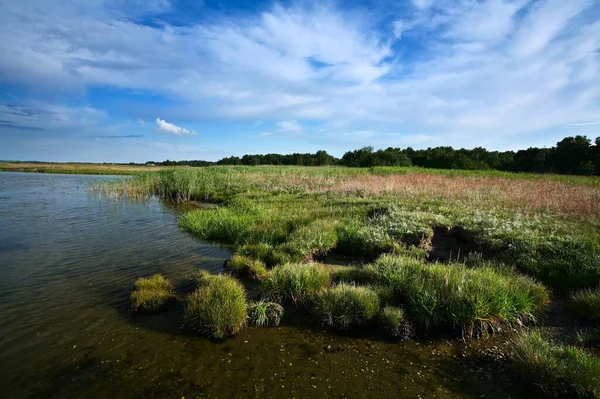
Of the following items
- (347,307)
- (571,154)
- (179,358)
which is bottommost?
(179,358)

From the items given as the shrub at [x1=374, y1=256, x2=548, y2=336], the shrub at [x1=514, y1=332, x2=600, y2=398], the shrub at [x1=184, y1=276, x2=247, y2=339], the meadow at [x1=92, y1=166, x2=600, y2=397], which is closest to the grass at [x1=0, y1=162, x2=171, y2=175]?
the meadow at [x1=92, y1=166, x2=600, y2=397]

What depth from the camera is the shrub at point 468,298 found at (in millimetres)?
6016

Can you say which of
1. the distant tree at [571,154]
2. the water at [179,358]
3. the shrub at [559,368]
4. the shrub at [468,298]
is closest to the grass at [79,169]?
the water at [179,358]

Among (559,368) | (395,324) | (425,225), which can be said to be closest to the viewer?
(559,368)

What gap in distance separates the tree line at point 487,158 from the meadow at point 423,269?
41411 mm

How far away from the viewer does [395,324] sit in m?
5.92

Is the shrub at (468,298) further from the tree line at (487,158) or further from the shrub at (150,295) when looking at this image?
the tree line at (487,158)

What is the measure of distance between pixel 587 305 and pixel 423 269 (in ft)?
10.7

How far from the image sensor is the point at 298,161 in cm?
10869

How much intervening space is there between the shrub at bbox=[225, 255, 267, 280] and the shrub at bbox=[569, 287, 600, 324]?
722 centimetres

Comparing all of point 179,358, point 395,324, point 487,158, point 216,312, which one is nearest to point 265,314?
point 216,312

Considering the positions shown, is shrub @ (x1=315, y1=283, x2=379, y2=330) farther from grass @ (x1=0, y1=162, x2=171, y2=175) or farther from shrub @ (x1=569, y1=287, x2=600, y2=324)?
grass @ (x1=0, y1=162, x2=171, y2=175)

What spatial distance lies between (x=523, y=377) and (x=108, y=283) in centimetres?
929

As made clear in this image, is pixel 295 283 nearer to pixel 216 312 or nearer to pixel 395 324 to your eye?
pixel 216 312
